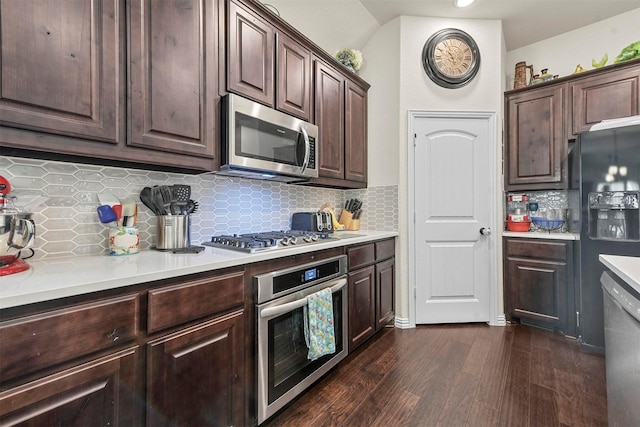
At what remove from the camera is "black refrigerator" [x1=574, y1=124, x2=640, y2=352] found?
6.95 ft

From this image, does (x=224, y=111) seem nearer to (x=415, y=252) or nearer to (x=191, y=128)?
(x=191, y=128)

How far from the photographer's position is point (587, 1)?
2.59 metres

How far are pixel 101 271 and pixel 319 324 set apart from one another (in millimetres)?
1116

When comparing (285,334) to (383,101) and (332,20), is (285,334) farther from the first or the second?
(332,20)

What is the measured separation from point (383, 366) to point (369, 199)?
5.13ft

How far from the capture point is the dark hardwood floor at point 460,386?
4.95 feet

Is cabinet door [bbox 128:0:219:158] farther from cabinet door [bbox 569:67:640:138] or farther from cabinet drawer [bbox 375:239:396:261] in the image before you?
cabinet door [bbox 569:67:640:138]

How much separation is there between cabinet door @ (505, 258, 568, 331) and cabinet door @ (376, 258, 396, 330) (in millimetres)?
1165

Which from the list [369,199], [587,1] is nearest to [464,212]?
[369,199]

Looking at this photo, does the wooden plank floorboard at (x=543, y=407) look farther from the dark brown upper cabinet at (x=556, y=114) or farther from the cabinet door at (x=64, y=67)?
the cabinet door at (x=64, y=67)

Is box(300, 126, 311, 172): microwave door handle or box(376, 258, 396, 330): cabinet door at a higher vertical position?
box(300, 126, 311, 172): microwave door handle

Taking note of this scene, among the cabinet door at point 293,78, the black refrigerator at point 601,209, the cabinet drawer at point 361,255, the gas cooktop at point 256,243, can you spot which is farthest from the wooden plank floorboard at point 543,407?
the cabinet door at point 293,78

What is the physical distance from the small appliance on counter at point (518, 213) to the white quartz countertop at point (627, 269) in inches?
71.2

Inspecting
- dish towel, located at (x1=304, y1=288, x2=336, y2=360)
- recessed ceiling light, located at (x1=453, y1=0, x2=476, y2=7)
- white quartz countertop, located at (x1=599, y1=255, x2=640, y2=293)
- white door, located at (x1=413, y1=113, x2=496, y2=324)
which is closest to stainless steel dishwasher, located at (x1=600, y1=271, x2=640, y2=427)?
white quartz countertop, located at (x1=599, y1=255, x2=640, y2=293)
